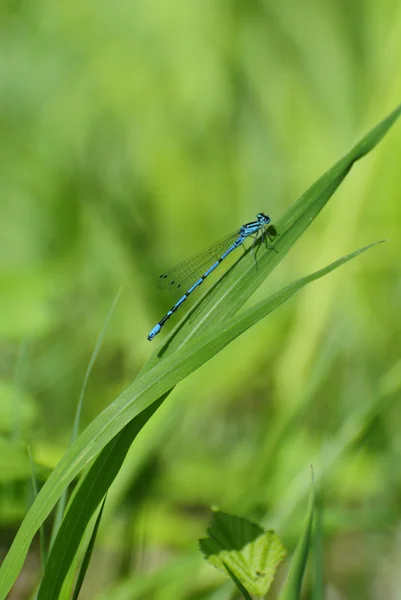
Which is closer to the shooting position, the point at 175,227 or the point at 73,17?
the point at 175,227

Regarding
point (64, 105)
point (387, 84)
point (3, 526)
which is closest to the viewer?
point (3, 526)

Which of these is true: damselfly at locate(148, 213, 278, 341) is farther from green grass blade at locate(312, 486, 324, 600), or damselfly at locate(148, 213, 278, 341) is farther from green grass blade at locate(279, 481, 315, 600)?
green grass blade at locate(279, 481, 315, 600)

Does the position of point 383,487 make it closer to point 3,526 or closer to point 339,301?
point 339,301

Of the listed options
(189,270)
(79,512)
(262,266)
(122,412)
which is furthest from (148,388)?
(189,270)

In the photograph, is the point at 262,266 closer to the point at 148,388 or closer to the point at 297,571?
the point at 148,388

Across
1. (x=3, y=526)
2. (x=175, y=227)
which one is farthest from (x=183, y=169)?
(x=3, y=526)

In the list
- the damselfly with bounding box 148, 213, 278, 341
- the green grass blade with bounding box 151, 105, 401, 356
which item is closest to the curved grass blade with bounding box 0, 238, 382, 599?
the green grass blade with bounding box 151, 105, 401, 356

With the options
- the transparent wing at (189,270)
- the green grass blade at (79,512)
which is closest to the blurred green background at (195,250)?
the green grass blade at (79,512)
